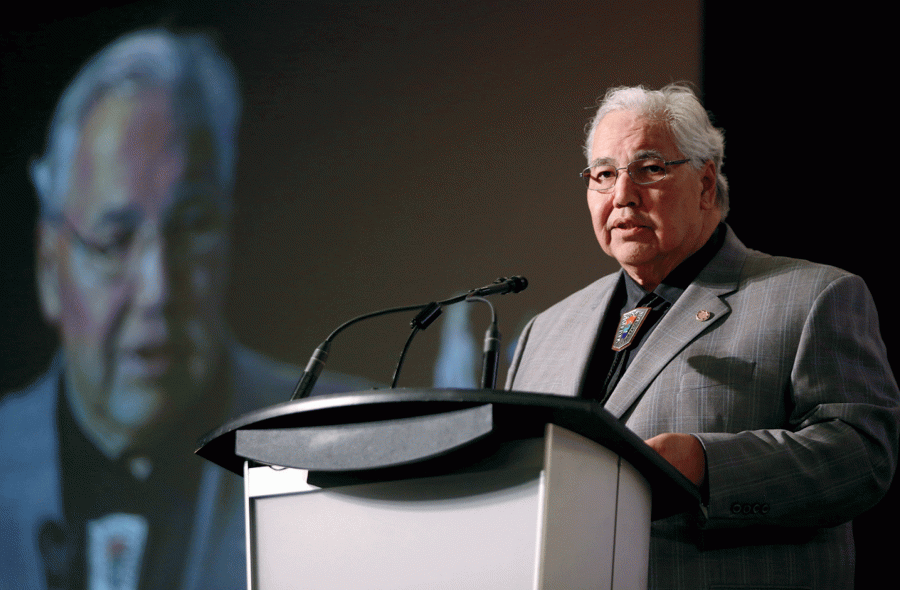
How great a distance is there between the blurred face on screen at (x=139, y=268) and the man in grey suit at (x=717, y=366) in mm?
1541

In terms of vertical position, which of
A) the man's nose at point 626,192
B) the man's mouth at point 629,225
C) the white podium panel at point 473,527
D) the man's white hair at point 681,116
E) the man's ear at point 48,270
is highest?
the man's white hair at point 681,116

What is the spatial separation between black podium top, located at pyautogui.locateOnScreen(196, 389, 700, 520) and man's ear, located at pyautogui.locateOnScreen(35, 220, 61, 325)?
2.84m

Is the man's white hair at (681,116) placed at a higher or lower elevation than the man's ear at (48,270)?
higher

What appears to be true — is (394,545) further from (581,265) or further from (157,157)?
(157,157)

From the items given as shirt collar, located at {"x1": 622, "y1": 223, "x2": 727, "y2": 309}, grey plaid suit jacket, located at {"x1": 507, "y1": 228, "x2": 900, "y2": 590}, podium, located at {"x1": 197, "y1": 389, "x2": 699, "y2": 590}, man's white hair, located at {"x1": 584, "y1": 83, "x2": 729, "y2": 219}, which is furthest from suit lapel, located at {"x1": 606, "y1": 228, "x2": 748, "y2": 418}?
podium, located at {"x1": 197, "y1": 389, "x2": 699, "y2": 590}

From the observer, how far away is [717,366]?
1.77 meters

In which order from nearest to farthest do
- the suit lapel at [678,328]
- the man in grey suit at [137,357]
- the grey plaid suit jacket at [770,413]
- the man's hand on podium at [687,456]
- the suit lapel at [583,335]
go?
1. the man's hand on podium at [687,456]
2. the grey plaid suit jacket at [770,413]
3. the suit lapel at [678,328]
4. the suit lapel at [583,335]
5. the man in grey suit at [137,357]

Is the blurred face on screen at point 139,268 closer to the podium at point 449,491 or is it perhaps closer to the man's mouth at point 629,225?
the man's mouth at point 629,225

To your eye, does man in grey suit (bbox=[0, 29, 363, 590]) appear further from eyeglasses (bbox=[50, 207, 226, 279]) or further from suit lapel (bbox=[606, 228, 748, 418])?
suit lapel (bbox=[606, 228, 748, 418])

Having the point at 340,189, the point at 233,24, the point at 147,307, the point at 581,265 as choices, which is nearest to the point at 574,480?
the point at 581,265

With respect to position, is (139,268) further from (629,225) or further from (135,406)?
(629,225)

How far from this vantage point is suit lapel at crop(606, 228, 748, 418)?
1.81 meters

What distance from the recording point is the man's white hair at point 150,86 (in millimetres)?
3447

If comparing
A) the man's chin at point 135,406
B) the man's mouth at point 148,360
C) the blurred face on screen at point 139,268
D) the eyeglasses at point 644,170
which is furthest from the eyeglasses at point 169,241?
the eyeglasses at point 644,170
